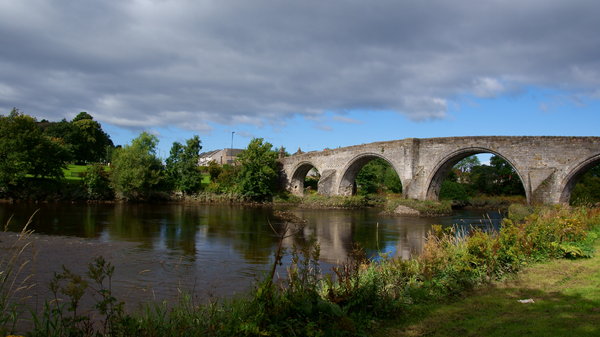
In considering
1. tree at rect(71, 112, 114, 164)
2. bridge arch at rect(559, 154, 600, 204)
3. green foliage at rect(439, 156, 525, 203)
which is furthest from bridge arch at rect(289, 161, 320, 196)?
tree at rect(71, 112, 114, 164)

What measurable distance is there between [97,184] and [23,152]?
5.41 m

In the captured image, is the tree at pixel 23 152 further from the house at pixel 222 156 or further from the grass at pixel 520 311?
the house at pixel 222 156

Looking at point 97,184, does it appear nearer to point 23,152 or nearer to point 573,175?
point 23,152

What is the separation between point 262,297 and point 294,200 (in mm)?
36744

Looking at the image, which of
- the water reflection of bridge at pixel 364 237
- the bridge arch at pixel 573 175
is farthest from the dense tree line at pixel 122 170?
the bridge arch at pixel 573 175

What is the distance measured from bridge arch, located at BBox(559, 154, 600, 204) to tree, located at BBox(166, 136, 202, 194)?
28356 mm

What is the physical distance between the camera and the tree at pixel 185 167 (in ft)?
125

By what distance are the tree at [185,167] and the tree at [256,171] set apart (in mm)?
4103

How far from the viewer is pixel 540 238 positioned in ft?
27.3

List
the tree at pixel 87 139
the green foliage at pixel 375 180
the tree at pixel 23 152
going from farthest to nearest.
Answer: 1. the tree at pixel 87 139
2. the green foliage at pixel 375 180
3. the tree at pixel 23 152

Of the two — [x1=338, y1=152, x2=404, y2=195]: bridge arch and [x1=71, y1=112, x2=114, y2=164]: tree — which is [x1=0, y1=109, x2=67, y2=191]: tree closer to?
[x1=71, y1=112, x2=114, y2=164]: tree

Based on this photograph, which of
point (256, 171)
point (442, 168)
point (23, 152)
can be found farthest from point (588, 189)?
point (23, 152)

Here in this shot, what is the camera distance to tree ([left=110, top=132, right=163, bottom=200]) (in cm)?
3303

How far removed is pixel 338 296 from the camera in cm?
509
